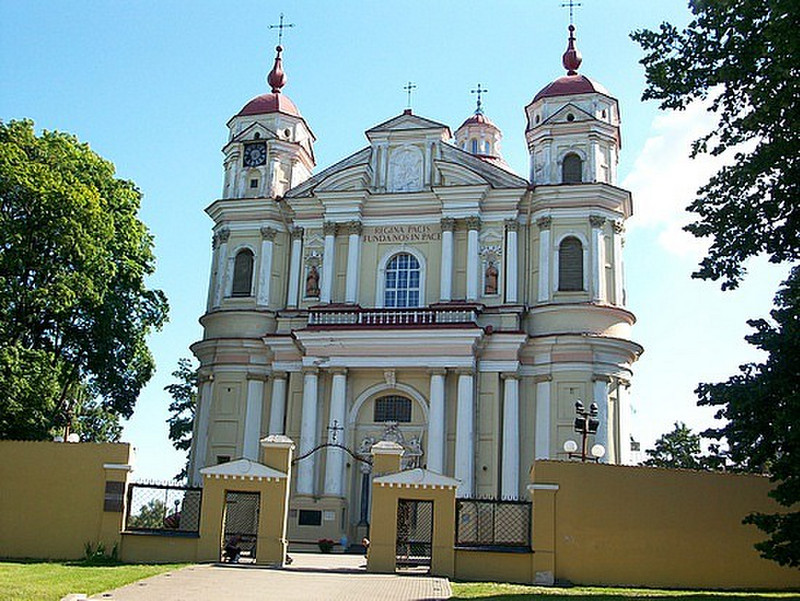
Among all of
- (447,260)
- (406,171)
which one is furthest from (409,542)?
(406,171)

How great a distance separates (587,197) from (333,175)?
940 centimetres

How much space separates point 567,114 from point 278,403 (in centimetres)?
1500

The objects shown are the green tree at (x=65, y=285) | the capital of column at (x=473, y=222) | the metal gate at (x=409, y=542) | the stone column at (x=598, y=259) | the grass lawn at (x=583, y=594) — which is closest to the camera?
the grass lawn at (x=583, y=594)

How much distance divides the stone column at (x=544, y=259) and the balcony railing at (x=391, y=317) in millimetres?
2650

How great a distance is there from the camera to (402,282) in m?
34.1

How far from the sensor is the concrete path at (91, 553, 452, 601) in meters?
14.9

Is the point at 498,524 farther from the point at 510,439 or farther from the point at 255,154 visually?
the point at 255,154

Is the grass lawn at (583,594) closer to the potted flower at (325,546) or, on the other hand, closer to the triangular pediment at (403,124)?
the potted flower at (325,546)

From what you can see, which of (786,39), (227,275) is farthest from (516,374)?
(786,39)

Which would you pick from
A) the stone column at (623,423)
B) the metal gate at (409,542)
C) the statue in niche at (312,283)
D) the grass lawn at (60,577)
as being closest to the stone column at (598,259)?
the stone column at (623,423)

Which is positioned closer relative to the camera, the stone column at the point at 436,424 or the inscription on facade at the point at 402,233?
the stone column at the point at 436,424

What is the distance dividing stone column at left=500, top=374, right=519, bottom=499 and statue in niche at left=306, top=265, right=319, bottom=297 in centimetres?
774

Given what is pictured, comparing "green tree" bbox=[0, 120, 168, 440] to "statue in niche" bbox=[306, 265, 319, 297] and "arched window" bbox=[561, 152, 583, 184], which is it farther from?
"arched window" bbox=[561, 152, 583, 184]

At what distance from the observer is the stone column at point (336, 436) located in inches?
1201
